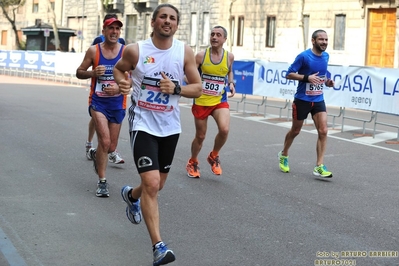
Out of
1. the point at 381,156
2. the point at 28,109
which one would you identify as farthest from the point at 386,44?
the point at 381,156

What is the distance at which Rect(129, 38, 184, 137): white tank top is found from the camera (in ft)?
20.1

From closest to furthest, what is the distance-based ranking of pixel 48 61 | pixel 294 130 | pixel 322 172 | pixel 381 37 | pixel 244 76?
pixel 322 172 < pixel 294 130 < pixel 244 76 < pixel 381 37 < pixel 48 61

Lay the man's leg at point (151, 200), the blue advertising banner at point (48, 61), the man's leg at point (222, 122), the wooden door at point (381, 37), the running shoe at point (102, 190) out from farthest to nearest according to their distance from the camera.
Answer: the blue advertising banner at point (48, 61) → the wooden door at point (381, 37) → the man's leg at point (222, 122) → the running shoe at point (102, 190) → the man's leg at point (151, 200)

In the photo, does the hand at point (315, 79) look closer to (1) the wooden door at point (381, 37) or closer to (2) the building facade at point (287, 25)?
(2) the building facade at point (287, 25)

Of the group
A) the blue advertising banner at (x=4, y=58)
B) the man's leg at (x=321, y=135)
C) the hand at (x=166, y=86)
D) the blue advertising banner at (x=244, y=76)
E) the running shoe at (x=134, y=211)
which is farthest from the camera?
the blue advertising banner at (x=4, y=58)

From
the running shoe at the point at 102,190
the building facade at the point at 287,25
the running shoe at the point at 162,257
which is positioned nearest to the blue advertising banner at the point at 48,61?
the building facade at the point at 287,25

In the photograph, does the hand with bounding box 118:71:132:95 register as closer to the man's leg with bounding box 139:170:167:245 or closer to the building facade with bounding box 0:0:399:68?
the man's leg with bounding box 139:170:167:245

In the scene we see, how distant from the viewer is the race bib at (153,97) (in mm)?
6137

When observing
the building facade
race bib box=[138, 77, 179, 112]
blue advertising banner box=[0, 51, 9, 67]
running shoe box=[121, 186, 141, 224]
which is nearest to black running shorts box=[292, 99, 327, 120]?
running shoe box=[121, 186, 141, 224]

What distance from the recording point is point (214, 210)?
799 cm

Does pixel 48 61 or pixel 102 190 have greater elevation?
pixel 48 61


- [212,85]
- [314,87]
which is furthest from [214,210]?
[314,87]

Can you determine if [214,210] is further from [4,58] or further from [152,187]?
[4,58]

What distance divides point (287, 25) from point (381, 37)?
21.1 ft
